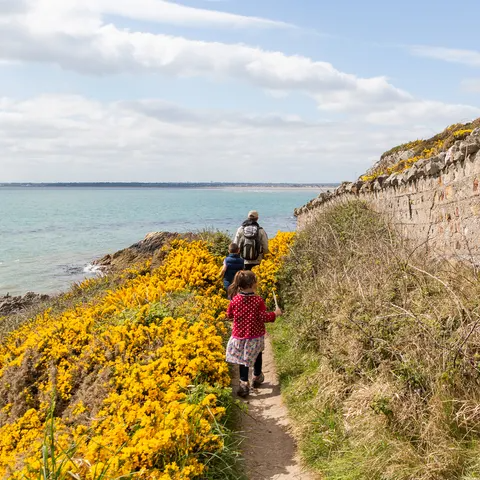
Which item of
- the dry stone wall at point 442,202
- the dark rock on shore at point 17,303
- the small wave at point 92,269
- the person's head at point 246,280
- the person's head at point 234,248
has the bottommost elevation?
the dark rock on shore at point 17,303

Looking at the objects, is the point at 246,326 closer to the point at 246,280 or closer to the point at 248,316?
the point at 248,316

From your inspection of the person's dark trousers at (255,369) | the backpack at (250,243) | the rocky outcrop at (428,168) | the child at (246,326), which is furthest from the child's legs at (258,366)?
the rocky outcrop at (428,168)

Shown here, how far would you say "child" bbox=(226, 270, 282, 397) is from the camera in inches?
265

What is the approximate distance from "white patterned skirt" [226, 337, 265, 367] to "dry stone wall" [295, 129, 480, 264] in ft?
8.53

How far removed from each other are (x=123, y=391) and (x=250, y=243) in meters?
5.52

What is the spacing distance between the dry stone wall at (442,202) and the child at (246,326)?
2.35 meters

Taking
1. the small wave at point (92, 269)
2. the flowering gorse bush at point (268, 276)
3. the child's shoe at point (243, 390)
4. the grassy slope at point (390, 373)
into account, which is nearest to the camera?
the grassy slope at point (390, 373)

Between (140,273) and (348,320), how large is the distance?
7995 mm

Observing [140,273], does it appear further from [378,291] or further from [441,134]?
[441,134]

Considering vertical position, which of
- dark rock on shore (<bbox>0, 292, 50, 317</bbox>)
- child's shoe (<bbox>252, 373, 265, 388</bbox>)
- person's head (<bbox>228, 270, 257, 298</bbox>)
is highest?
person's head (<bbox>228, 270, 257, 298</bbox>)

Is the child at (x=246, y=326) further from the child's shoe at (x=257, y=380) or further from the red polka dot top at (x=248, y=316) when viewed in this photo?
the child's shoe at (x=257, y=380)

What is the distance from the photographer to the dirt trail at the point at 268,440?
4965 millimetres

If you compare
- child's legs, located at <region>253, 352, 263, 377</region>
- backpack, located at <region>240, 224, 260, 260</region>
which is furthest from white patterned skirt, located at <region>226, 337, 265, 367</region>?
backpack, located at <region>240, 224, 260, 260</region>

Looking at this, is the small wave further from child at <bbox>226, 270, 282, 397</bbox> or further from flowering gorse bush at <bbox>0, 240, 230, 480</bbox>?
child at <bbox>226, 270, 282, 397</bbox>
